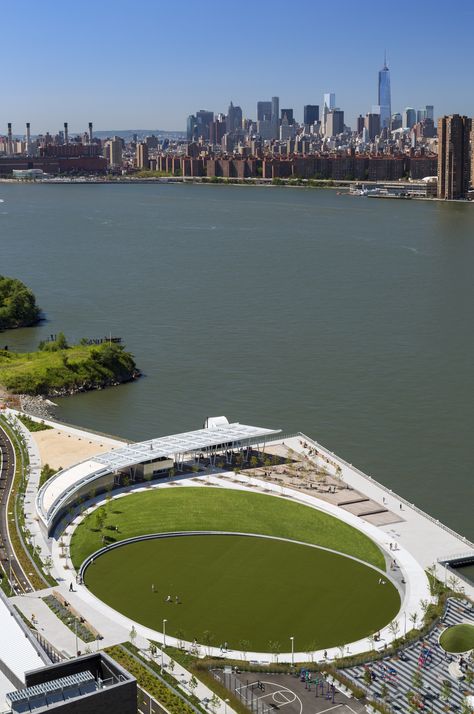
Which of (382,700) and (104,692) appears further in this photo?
(382,700)

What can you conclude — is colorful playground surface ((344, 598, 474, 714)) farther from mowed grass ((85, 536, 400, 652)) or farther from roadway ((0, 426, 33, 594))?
roadway ((0, 426, 33, 594))

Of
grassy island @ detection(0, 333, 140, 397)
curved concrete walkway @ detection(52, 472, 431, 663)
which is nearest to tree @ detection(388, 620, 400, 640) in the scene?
curved concrete walkway @ detection(52, 472, 431, 663)

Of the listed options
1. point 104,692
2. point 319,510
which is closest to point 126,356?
point 319,510

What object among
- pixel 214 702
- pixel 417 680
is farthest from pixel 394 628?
pixel 214 702

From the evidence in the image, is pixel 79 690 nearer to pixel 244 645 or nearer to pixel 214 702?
pixel 214 702

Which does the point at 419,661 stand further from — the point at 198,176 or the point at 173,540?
the point at 198,176
